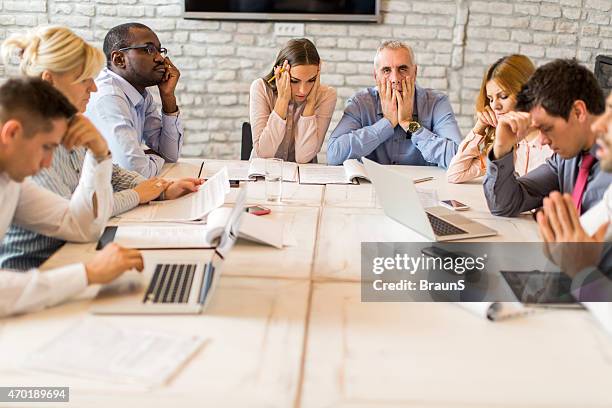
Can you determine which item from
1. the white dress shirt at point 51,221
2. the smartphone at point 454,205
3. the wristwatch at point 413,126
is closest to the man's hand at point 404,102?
the wristwatch at point 413,126

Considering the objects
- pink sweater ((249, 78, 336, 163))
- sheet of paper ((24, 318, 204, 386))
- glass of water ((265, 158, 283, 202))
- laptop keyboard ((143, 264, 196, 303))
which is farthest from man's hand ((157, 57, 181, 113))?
sheet of paper ((24, 318, 204, 386))

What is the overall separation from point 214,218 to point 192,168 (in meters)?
1.04

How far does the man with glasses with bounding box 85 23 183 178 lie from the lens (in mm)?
2658

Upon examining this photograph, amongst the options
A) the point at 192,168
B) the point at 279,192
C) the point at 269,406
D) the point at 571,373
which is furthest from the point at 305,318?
the point at 192,168

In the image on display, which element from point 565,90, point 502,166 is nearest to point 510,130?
point 502,166

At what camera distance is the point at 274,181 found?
2.48m

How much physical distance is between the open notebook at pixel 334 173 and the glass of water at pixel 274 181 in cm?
20

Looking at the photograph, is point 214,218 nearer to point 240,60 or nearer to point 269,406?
point 269,406

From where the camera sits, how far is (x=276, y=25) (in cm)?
456

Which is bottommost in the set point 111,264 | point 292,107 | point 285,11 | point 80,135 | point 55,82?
point 111,264

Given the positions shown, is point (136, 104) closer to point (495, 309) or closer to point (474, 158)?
point (474, 158)

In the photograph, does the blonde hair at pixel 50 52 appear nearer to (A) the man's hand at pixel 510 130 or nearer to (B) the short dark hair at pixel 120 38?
(B) the short dark hair at pixel 120 38

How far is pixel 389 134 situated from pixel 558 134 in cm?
114

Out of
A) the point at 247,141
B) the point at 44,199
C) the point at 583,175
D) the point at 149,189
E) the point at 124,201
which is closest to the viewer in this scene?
the point at 44,199
